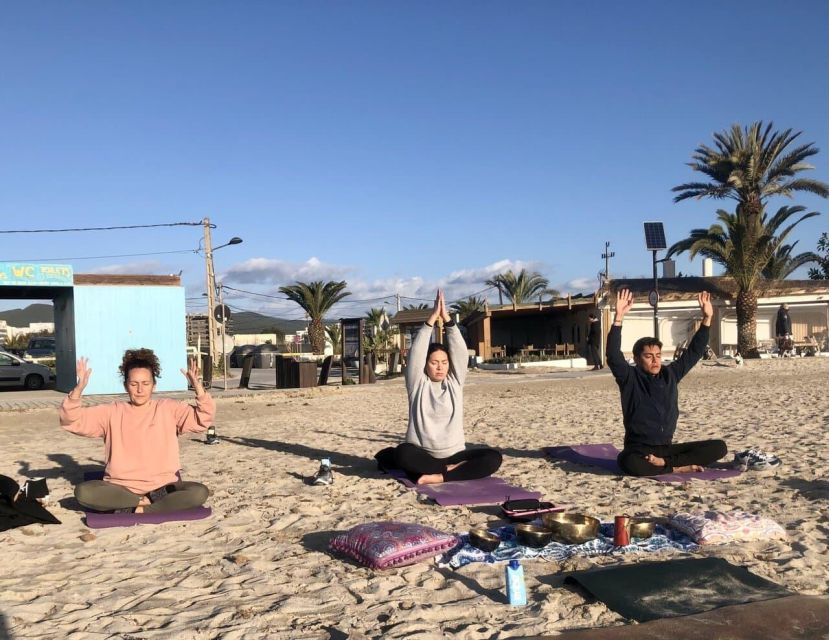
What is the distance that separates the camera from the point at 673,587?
3.53 metres

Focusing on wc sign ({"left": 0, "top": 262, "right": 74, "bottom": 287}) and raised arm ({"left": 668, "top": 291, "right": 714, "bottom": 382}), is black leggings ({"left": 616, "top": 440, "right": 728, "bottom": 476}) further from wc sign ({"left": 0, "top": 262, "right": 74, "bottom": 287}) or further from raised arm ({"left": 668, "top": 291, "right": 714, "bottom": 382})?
wc sign ({"left": 0, "top": 262, "right": 74, "bottom": 287})

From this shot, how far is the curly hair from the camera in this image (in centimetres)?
553

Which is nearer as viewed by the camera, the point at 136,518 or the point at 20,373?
the point at 136,518

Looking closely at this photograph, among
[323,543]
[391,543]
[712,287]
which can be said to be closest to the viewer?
[391,543]

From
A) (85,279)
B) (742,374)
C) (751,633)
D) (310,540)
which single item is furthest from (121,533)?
(742,374)

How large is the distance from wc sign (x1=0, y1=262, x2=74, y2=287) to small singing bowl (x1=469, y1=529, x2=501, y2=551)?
52.9ft

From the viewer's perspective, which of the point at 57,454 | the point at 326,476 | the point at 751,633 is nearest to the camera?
the point at 751,633

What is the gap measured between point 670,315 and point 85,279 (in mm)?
21396

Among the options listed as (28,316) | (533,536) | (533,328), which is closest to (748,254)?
(533,328)

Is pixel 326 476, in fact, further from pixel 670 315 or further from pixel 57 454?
pixel 670 315

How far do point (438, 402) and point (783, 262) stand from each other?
28.4 metres

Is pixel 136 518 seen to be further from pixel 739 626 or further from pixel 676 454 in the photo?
pixel 676 454

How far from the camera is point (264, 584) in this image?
12.9 ft

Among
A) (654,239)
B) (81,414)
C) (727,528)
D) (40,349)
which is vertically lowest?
(727,528)
